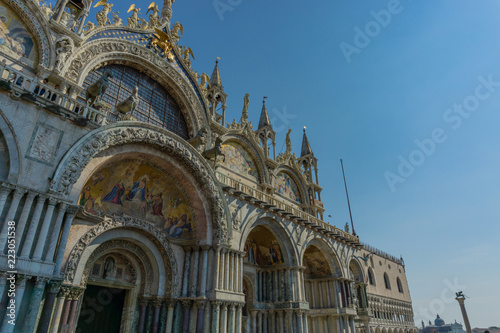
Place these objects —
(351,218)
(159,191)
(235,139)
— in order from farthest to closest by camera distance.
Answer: (351,218) → (235,139) → (159,191)

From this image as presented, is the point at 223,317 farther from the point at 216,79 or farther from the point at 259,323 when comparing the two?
the point at 216,79

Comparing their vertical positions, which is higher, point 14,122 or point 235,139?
point 235,139

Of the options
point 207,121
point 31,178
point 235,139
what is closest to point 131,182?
point 31,178

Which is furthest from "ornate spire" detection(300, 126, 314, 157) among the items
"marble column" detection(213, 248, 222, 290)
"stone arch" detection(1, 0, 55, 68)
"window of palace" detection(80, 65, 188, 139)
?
"stone arch" detection(1, 0, 55, 68)

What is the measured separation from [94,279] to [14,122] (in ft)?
19.7

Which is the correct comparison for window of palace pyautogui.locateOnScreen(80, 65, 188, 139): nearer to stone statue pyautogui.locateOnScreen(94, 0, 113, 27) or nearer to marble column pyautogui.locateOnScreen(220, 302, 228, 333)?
stone statue pyautogui.locateOnScreen(94, 0, 113, 27)

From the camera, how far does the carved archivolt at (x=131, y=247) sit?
1060 centimetres

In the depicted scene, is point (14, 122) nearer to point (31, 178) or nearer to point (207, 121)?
point (31, 178)

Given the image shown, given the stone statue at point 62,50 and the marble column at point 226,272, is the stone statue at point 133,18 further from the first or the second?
the marble column at point 226,272

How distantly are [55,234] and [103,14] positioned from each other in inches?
437

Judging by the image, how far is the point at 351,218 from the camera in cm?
3581

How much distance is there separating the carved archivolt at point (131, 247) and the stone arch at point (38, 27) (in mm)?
6581

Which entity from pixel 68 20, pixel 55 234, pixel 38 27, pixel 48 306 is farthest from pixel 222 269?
pixel 68 20

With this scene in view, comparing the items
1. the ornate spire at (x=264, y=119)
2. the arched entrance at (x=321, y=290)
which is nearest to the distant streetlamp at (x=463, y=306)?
the arched entrance at (x=321, y=290)
